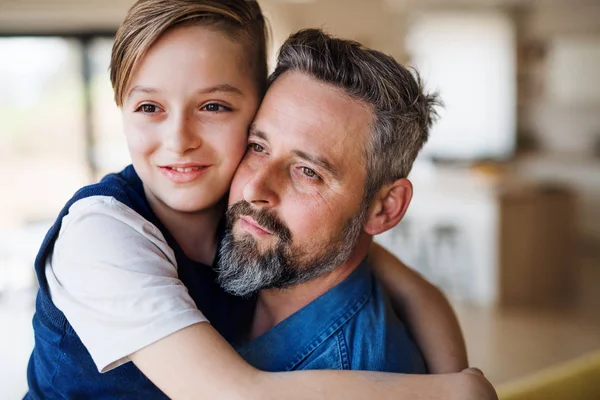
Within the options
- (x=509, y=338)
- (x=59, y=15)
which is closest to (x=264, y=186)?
(x=509, y=338)

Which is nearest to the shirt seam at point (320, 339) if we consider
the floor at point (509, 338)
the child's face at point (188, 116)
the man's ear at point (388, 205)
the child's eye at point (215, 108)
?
the man's ear at point (388, 205)

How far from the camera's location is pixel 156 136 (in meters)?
1.42

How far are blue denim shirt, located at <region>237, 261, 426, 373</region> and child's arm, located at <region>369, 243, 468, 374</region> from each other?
15cm

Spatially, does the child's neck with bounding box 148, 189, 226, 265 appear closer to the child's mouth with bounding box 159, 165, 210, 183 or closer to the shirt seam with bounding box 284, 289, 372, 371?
the child's mouth with bounding box 159, 165, 210, 183

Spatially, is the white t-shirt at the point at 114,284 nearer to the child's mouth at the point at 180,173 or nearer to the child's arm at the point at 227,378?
the child's arm at the point at 227,378

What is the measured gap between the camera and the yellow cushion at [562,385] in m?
1.75

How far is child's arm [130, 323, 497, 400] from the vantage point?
3.76 feet

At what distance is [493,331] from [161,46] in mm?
4737

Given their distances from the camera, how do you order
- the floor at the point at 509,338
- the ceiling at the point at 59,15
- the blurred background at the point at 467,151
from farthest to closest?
the ceiling at the point at 59,15 → the blurred background at the point at 467,151 → the floor at the point at 509,338

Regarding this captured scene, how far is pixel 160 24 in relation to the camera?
138 cm

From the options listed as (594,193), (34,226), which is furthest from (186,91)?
(594,193)

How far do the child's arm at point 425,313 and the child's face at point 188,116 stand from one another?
1.73 feet

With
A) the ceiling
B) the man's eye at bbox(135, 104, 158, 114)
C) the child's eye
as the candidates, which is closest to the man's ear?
the child's eye

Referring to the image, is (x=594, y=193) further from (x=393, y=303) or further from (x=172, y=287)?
(x=172, y=287)
